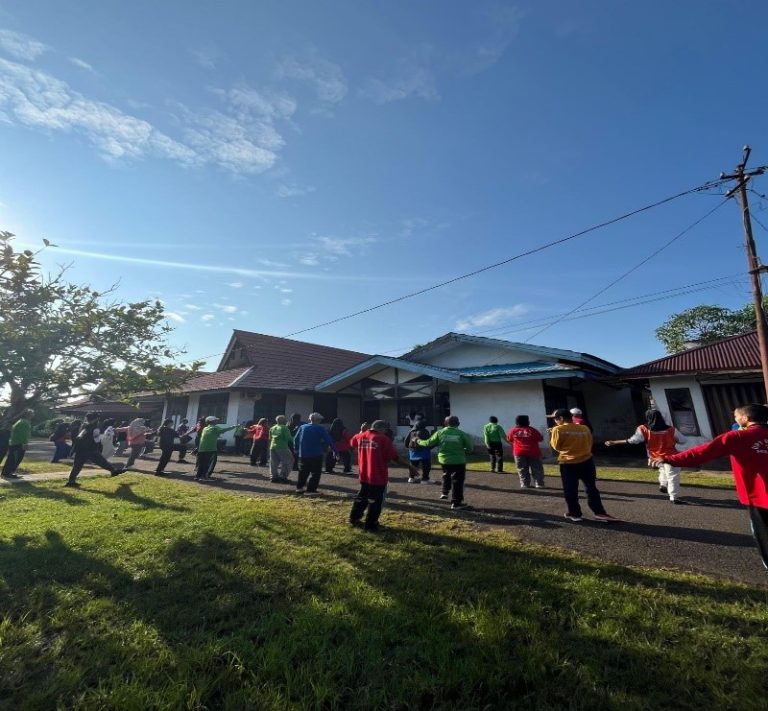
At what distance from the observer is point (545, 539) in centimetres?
490

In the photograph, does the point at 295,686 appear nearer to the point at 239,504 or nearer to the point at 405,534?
the point at 405,534

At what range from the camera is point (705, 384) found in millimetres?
13281

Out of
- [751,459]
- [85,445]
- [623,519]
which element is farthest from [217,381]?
Answer: [751,459]

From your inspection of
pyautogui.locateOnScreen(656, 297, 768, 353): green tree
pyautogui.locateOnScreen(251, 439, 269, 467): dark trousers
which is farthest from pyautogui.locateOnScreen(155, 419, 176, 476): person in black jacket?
pyautogui.locateOnScreen(656, 297, 768, 353): green tree

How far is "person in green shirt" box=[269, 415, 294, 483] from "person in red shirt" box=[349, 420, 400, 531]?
444 centimetres

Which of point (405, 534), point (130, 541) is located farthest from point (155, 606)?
point (405, 534)

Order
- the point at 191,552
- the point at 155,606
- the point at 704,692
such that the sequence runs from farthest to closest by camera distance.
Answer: the point at 191,552, the point at 155,606, the point at 704,692

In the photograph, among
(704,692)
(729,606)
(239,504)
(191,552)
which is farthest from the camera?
(239,504)

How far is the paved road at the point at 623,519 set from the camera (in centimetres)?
419

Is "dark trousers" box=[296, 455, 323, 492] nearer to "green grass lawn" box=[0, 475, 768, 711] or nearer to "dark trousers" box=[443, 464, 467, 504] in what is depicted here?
"dark trousers" box=[443, 464, 467, 504]

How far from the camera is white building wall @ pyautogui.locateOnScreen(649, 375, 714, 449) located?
13023mm

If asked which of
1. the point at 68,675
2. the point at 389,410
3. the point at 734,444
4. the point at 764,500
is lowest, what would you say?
the point at 68,675

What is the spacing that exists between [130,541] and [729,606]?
20.7ft

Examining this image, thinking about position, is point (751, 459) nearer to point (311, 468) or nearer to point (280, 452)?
point (311, 468)
